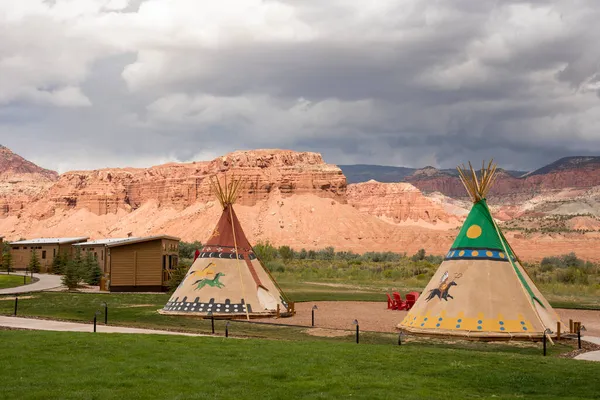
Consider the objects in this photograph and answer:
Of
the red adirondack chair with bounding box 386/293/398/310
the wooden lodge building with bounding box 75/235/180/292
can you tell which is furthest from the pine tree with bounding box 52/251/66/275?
the red adirondack chair with bounding box 386/293/398/310

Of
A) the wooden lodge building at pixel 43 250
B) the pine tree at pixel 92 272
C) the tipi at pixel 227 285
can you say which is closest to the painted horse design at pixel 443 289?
the tipi at pixel 227 285

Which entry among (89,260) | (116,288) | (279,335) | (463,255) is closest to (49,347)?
(279,335)

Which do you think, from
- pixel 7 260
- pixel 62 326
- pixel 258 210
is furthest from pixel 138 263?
pixel 258 210

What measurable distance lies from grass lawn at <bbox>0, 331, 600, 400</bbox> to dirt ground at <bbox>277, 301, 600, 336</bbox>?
6.66 metres

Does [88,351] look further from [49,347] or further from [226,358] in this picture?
[226,358]

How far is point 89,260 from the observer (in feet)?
141

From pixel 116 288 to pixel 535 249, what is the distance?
70.0 m

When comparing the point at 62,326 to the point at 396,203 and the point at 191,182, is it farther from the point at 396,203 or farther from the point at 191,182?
the point at 396,203

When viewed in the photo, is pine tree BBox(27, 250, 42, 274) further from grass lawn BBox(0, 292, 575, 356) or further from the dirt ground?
the dirt ground

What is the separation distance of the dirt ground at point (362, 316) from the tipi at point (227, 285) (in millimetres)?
1128

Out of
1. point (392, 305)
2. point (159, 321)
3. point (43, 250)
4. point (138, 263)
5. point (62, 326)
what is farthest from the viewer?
point (43, 250)

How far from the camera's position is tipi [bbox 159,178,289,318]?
23.0m

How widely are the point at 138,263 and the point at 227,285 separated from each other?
15.7m

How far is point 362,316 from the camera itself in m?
24.5
